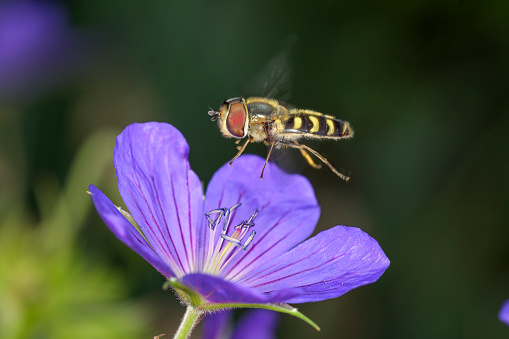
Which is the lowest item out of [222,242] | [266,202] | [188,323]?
[188,323]

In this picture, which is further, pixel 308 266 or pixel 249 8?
pixel 249 8

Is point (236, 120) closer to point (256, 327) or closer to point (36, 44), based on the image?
point (256, 327)

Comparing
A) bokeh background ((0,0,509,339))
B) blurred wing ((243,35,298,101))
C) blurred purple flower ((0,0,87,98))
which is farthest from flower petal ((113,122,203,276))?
blurred purple flower ((0,0,87,98))

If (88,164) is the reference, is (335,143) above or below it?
above

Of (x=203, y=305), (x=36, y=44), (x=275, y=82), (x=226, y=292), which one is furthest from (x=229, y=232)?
(x=36, y=44)

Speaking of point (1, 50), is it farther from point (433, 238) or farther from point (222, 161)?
point (433, 238)

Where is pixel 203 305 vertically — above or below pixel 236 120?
below

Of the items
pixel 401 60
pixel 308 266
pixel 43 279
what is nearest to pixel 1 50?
pixel 43 279
